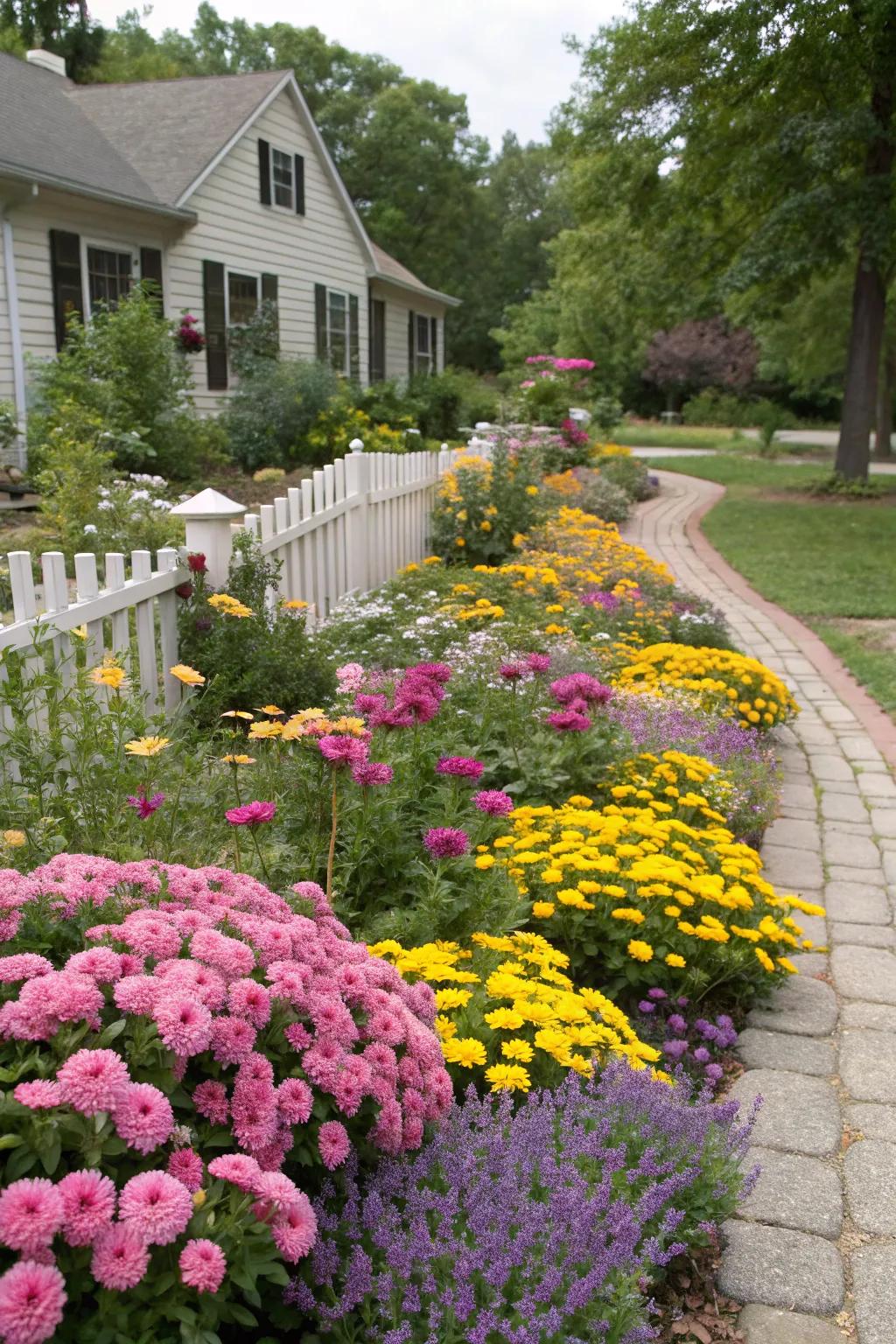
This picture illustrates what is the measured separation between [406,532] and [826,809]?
4.47 metres

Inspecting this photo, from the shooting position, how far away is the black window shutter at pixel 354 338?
65.3 feet

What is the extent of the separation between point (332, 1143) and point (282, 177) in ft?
58.5

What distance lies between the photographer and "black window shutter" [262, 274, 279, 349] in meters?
16.5

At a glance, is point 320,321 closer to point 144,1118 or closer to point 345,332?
point 345,332

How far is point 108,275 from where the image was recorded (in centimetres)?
1341

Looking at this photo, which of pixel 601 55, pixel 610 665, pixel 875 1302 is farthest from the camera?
pixel 601 55

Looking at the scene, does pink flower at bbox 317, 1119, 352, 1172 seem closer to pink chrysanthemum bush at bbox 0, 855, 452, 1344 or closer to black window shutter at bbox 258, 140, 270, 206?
pink chrysanthemum bush at bbox 0, 855, 452, 1344

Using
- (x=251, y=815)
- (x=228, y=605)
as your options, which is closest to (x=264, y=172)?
(x=228, y=605)

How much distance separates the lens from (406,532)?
8547 mm

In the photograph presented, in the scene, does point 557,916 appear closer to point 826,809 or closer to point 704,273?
point 826,809

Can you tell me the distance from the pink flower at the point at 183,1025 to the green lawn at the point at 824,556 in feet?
19.0

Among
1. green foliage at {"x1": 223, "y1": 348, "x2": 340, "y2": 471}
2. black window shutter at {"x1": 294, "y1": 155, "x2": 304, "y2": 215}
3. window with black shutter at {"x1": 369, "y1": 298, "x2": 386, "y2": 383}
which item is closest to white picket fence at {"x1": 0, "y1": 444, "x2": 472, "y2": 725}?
green foliage at {"x1": 223, "y1": 348, "x2": 340, "y2": 471}

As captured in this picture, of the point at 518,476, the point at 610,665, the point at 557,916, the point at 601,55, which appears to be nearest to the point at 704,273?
the point at 601,55

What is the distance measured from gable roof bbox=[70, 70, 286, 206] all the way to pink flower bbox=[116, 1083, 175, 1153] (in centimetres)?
1443
